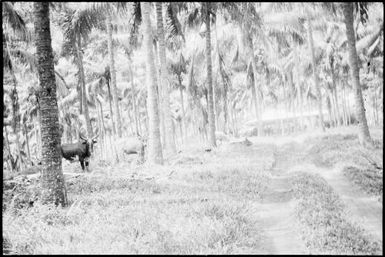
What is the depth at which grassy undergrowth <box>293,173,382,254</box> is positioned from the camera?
20.5 ft

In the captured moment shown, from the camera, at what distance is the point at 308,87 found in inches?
2200

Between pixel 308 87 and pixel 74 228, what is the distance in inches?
2090

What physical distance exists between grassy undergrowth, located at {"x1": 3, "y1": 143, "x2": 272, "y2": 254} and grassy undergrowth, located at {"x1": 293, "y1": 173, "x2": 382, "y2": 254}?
3.49 feet

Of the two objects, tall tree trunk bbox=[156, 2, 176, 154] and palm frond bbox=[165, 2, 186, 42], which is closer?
tall tree trunk bbox=[156, 2, 176, 154]

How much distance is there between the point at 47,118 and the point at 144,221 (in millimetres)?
3924

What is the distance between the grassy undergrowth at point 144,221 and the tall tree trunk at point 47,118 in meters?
0.71

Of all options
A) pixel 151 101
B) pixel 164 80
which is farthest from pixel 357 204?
pixel 164 80

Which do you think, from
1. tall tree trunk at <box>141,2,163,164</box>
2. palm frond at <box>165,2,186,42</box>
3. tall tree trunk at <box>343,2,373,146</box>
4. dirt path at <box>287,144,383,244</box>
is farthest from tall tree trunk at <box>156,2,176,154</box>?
tall tree trunk at <box>343,2,373,146</box>

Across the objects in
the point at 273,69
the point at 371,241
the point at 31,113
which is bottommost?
the point at 371,241

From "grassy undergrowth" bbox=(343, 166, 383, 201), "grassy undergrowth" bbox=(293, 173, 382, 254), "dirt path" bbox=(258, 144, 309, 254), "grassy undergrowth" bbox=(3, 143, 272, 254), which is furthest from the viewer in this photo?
"grassy undergrowth" bbox=(343, 166, 383, 201)

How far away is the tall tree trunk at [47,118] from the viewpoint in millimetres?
9352

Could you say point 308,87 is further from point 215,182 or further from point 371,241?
point 371,241

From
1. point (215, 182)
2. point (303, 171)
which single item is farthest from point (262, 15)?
point (215, 182)

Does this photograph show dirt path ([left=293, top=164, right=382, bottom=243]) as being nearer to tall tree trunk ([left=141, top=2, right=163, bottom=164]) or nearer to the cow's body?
tall tree trunk ([left=141, top=2, right=163, bottom=164])
